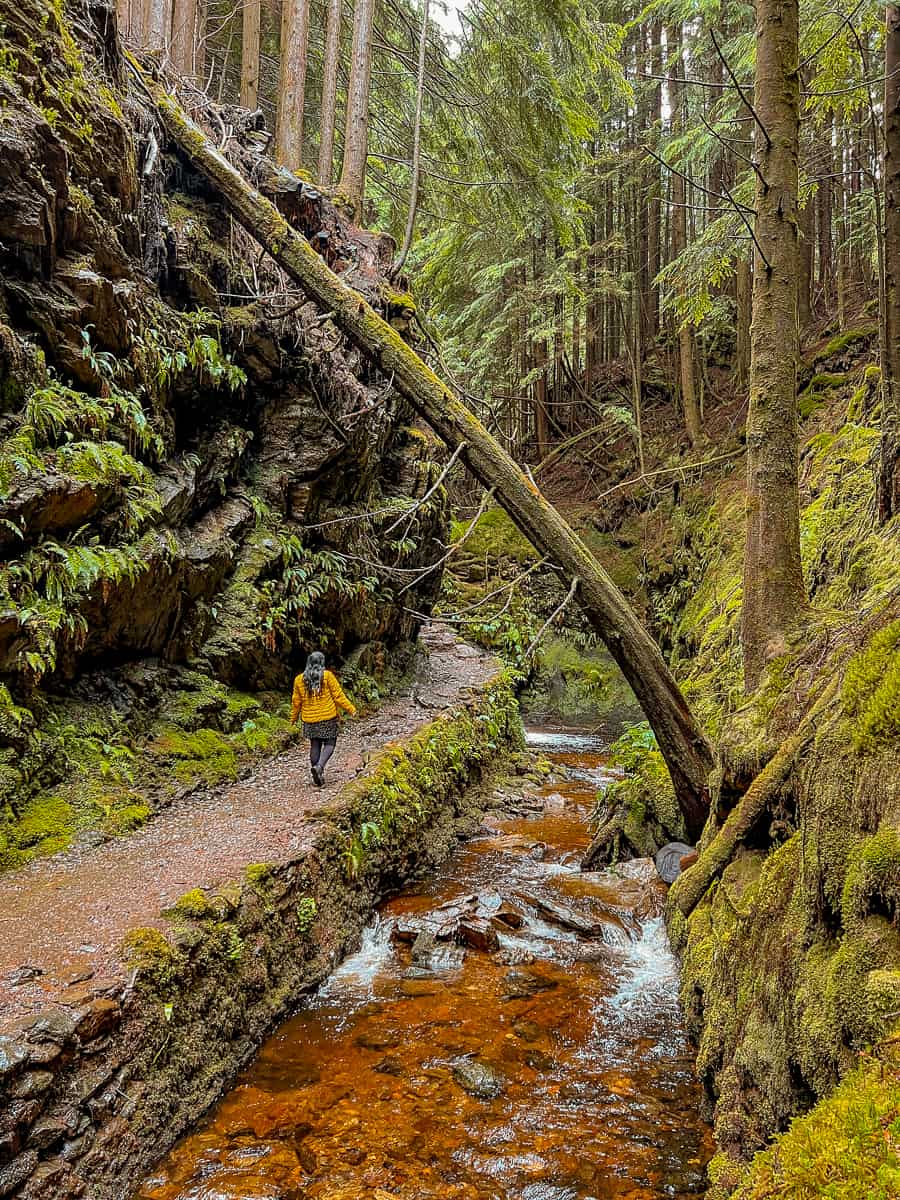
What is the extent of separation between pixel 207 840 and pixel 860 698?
5.40 m

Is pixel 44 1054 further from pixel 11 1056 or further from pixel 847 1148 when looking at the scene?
pixel 847 1148

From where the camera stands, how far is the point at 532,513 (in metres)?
7.27

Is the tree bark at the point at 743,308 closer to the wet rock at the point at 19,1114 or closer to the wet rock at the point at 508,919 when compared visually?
the wet rock at the point at 508,919

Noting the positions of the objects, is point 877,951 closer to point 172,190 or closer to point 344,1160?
point 344,1160

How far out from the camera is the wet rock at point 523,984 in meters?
5.85

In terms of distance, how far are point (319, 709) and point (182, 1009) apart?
369 cm

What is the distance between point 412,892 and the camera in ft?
26.0

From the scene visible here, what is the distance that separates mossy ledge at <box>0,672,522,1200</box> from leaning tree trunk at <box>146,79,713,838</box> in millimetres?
3135

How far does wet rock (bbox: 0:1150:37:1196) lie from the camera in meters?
3.27

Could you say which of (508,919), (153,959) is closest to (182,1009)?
(153,959)

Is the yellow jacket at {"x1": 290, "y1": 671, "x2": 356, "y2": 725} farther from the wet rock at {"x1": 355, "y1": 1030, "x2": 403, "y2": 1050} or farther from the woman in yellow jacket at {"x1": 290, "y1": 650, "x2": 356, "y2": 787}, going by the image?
the wet rock at {"x1": 355, "y1": 1030, "x2": 403, "y2": 1050}

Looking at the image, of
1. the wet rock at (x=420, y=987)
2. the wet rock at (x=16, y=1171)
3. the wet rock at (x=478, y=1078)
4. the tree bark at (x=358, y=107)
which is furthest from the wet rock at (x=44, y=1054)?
the tree bark at (x=358, y=107)

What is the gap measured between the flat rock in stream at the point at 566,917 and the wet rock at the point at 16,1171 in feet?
15.6

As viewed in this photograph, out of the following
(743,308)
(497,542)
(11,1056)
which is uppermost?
(743,308)
